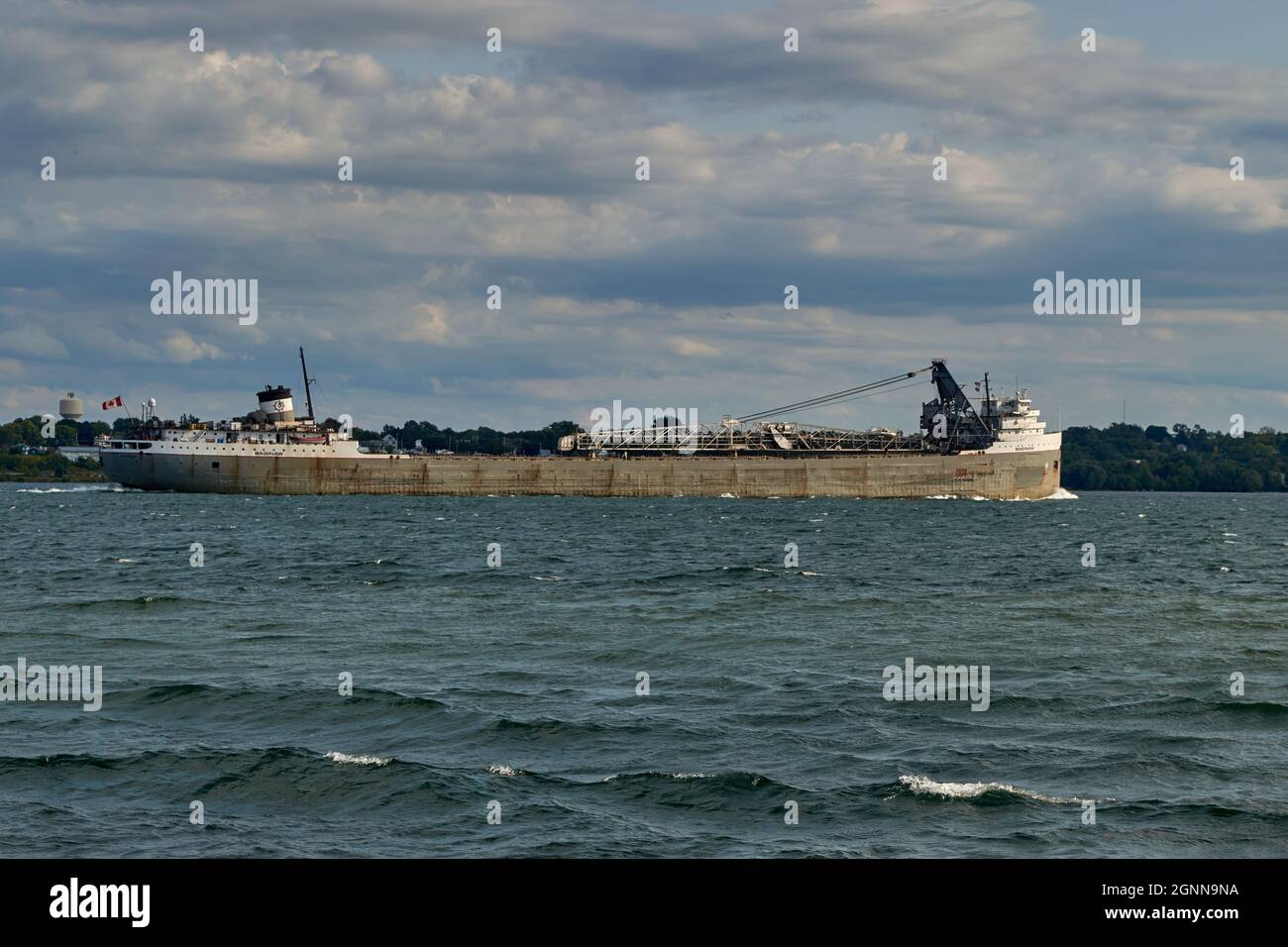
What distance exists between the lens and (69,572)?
52719mm

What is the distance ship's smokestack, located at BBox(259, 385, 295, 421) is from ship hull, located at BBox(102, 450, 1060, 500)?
7755 millimetres

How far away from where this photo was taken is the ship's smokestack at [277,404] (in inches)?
5822

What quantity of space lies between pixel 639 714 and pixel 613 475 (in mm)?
128380

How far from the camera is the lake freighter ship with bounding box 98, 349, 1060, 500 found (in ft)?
467

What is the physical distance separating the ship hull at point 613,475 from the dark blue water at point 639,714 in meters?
88.5
